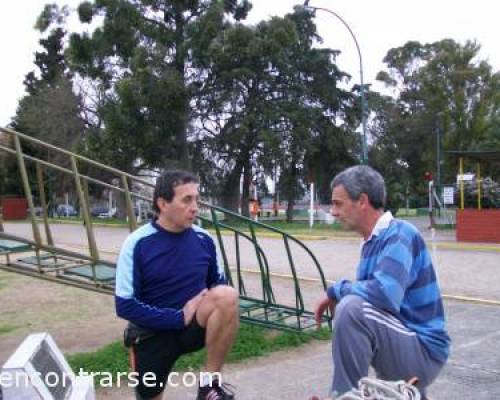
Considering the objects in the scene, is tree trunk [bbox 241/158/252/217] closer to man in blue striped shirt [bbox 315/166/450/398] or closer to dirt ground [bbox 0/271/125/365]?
dirt ground [bbox 0/271/125/365]

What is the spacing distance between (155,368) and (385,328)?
4.16 feet

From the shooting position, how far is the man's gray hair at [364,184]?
3008mm

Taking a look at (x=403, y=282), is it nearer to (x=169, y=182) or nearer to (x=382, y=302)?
(x=382, y=302)

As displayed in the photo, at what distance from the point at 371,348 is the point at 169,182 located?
1.43 metres

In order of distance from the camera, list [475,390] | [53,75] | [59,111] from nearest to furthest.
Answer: [475,390] < [59,111] < [53,75]

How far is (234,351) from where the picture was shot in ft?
17.7

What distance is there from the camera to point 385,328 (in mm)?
2848

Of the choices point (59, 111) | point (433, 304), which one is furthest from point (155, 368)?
point (59, 111)

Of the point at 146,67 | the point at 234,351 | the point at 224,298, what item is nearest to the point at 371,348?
the point at 224,298

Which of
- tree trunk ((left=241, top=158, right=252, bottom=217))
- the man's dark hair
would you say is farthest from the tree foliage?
the man's dark hair

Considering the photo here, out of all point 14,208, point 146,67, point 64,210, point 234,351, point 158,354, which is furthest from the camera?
point 64,210

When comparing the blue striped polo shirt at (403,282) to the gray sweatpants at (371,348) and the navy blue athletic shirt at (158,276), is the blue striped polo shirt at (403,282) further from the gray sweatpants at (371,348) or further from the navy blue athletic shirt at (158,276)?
the navy blue athletic shirt at (158,276)

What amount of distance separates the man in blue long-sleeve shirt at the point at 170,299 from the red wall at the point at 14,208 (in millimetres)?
16985

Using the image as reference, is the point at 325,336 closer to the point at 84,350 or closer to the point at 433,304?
the point at 84,350
